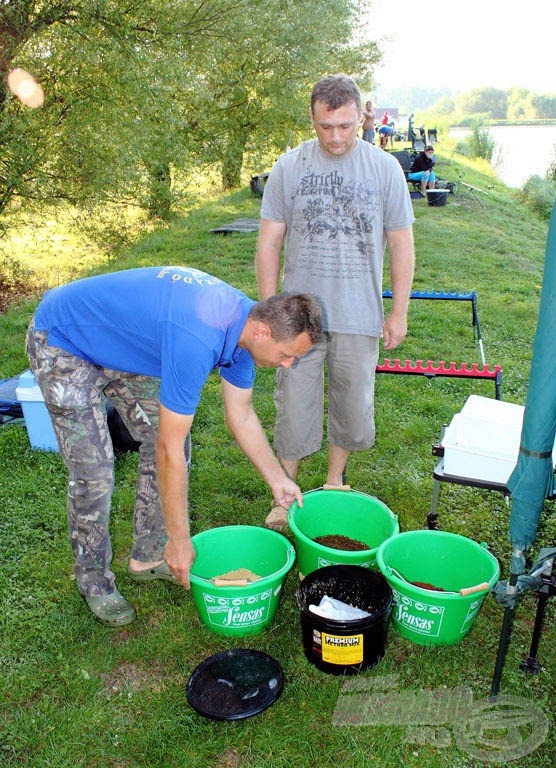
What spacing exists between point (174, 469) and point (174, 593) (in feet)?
3.10

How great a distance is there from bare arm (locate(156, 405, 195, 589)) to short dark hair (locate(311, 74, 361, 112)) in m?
1.43

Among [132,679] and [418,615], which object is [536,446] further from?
[132,679]

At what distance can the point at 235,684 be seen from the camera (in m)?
2.12

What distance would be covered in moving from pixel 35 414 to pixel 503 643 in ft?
8.76

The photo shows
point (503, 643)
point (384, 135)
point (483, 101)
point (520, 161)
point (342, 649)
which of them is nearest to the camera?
point (503, 643)

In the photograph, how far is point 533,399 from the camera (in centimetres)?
188

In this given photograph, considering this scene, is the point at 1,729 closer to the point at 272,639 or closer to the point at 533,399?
the point at 272,639

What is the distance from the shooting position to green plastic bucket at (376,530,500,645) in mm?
2172

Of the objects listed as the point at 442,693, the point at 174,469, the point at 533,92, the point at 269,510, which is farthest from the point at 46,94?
the point at 533,92

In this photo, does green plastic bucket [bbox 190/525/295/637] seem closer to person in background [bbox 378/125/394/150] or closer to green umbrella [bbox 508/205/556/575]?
green umbrella [bbox 508/205/556/575]

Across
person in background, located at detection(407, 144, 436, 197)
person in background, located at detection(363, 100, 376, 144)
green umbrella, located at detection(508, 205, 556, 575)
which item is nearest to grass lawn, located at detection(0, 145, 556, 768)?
green umbrella, located at detection(508, 205, 556, 575)

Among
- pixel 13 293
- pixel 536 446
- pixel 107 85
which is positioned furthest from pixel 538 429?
pixel 13 293

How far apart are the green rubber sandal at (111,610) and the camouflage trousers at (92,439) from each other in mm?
37

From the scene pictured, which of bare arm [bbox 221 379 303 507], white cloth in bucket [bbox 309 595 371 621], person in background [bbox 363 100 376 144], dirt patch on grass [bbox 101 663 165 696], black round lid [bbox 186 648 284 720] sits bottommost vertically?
dirt patch on grass [bbox 101 663 165 696]
